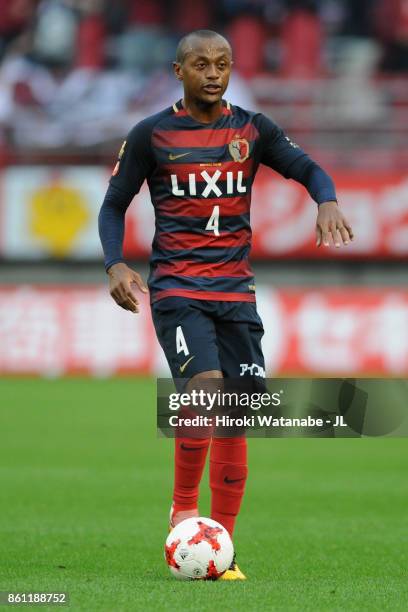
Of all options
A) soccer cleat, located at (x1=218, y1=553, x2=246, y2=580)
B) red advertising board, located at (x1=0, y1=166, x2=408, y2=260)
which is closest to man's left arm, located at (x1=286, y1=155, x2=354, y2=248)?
soccer cleat, located at (x1=218, y1=553, x2=246, y2=580)

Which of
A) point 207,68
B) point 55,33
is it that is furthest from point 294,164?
point 55,33

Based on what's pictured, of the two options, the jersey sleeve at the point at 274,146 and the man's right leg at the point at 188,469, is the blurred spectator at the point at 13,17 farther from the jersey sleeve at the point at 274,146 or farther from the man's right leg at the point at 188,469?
the man's right leg at the point at 188,469

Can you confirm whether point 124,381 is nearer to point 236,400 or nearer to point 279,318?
point 279,318

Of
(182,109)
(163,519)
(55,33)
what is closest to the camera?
(182,109)

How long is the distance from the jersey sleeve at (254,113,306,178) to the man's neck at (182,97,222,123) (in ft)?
0.57

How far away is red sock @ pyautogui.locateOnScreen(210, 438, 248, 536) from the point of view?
535cm

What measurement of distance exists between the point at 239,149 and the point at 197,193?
253mm

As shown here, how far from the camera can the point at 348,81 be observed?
69.8ft

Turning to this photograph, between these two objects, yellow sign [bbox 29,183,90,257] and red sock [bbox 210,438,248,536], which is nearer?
red sock [bbox 210,438,248,536]

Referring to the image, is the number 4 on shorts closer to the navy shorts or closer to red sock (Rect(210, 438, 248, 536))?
the navy shorts

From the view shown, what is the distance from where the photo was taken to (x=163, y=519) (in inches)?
285

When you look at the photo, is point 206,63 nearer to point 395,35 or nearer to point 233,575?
point 233,575

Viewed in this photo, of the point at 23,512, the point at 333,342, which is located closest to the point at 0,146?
the point at 333,342

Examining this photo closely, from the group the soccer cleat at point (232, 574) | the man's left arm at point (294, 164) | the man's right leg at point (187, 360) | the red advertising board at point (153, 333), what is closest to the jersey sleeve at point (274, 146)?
the man's left arm at point (294, 164)
